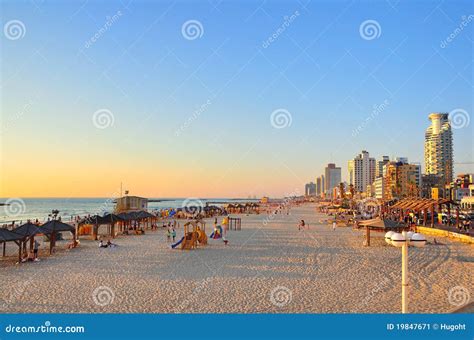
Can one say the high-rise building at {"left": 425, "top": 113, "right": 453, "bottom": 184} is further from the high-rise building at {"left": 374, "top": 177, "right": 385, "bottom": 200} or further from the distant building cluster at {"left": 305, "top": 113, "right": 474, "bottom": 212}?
the high-rise building at {"left": 374, "top": 177, "right": 385, "bottom": 200}

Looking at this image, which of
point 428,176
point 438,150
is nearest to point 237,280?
point 428,176

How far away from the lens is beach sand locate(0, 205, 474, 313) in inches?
364

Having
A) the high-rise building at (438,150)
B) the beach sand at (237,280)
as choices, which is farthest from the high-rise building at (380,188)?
the beach sand at (237,280)

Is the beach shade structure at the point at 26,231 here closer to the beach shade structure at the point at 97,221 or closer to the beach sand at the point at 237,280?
the beach sand at the point at 237,280

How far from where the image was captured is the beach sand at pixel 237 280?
9234mm

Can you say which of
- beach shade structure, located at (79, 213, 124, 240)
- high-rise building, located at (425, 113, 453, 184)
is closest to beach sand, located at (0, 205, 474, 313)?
beach shade structure, located at (79, 213, 124, 240)

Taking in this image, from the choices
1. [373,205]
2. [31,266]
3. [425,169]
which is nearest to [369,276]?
[31,266]

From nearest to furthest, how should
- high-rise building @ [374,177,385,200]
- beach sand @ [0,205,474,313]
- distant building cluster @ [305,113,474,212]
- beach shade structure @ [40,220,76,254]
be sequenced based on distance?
beach sand @ [0,205,474,313] < beach shade structure @ [40,220,76,254] < distant building cluster @ [305,113,474,212] < high-rise building @ [374,177,385,200]

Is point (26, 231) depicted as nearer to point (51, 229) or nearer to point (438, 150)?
point (51, 229)

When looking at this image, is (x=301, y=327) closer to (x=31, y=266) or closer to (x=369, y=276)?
(x=369, y=276)

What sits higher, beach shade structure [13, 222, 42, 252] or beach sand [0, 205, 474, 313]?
beach shade structure [13, 222, 42, 252]

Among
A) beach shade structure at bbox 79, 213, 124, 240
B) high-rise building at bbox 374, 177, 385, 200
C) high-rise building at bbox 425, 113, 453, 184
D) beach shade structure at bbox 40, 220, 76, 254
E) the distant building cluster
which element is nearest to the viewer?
beach shade structure at bbox 40, 220, 76, 254

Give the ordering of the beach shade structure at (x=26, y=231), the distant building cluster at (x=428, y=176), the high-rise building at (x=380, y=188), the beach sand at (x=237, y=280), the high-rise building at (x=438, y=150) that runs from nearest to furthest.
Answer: the beach sand at (x=237, y=280)
the beach shade structure at (x=26, y=231)
the distant building cluster at (x=428, y=176)
the high-rise building at (x=380, y=188)
the high-rise building at (x=438, y=150)

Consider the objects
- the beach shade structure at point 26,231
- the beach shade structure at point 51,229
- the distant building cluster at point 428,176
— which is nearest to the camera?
the beach shade structure at point 26,231
